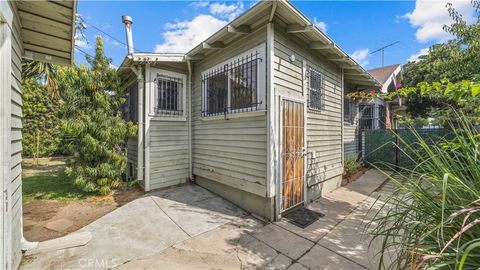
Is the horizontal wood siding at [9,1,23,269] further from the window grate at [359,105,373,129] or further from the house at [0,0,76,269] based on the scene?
the window grate at [359,105,373,129]

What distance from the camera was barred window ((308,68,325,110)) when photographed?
500 centimetres

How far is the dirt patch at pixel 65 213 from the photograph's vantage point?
11.2 feet

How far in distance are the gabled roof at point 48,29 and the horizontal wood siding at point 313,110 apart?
318cm

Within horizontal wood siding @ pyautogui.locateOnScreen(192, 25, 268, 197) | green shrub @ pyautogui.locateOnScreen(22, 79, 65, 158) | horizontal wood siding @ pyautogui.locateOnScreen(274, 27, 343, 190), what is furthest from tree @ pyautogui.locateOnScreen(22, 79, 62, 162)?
horizontal wood siding @ pyautogui.locateOnScreen(274, 27, 343, 190)

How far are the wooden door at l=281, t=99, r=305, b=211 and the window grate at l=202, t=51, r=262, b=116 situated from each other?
75 cm

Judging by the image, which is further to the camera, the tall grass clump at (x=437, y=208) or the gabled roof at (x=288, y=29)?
the gabled roof at (x=288, y=29)

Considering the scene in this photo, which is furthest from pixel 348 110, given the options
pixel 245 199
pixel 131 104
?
pixel 131 104

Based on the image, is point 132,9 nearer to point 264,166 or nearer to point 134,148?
point 134,148

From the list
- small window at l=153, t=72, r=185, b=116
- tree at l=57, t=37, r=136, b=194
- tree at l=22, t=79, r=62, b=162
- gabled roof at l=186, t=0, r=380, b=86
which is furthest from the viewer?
tree at l=22, t=79, r=62, b=162

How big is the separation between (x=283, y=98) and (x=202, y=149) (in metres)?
2.64

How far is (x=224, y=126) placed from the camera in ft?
15.4
